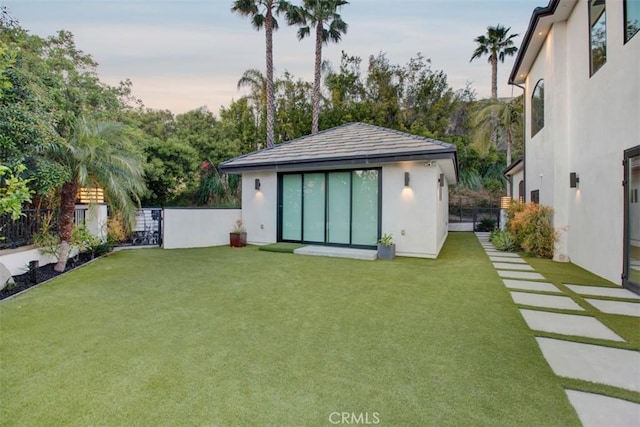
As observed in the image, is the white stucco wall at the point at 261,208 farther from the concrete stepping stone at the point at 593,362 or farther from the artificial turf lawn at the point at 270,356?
the concrete stepping stone at the point at 593,362

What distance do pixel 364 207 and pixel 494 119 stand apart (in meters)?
13.1

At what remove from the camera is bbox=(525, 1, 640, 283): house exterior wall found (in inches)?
220

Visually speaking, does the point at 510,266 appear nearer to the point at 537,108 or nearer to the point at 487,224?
the point at 537,108

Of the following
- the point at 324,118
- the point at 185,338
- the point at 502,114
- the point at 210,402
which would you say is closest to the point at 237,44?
the point at 324,118

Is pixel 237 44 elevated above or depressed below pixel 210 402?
above

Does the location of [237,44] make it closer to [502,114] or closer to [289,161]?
[289,161]

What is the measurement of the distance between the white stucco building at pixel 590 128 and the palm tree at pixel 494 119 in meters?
7.22

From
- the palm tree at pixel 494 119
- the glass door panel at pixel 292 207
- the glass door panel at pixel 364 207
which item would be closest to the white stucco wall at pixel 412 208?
the glass door panel at pixel 364 207

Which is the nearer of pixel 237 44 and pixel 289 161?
pixel 289 161

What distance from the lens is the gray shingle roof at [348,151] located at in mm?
8609

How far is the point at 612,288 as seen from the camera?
5.60 metres

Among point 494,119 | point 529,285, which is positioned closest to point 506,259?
point 529,285

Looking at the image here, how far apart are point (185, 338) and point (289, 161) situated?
725 centimetres

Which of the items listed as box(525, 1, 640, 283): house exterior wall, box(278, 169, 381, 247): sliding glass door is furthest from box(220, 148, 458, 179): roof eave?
box(525, 1, 640, 283): house exterior wall
